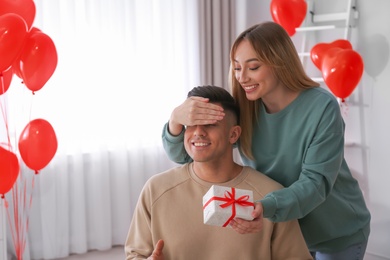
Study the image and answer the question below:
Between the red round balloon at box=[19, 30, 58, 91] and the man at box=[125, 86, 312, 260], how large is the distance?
3.04 ft

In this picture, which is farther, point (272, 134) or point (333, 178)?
point (272, 134)

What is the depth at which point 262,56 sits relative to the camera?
1.68 m

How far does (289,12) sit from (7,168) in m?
1.91

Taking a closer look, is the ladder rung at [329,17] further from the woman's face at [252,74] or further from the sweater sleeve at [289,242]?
the sweater sleeve at [289,242]

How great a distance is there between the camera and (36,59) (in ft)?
8.18

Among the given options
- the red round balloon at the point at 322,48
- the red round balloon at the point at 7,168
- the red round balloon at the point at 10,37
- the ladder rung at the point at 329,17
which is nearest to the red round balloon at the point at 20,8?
the red round balloon at the point at 10,37

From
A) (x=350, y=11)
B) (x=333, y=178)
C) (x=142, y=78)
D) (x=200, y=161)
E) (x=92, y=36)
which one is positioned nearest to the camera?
(x=333, y=178)

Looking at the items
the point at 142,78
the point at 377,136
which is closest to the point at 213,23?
the point at 142,78

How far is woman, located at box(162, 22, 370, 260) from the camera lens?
1667mm

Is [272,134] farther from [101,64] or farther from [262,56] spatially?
[101,64]

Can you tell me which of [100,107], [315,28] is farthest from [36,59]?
[315,28]

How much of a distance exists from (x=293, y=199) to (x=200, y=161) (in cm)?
36

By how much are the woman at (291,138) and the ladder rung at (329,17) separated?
1.97 meters

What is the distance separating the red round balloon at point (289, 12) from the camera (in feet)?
11.3
